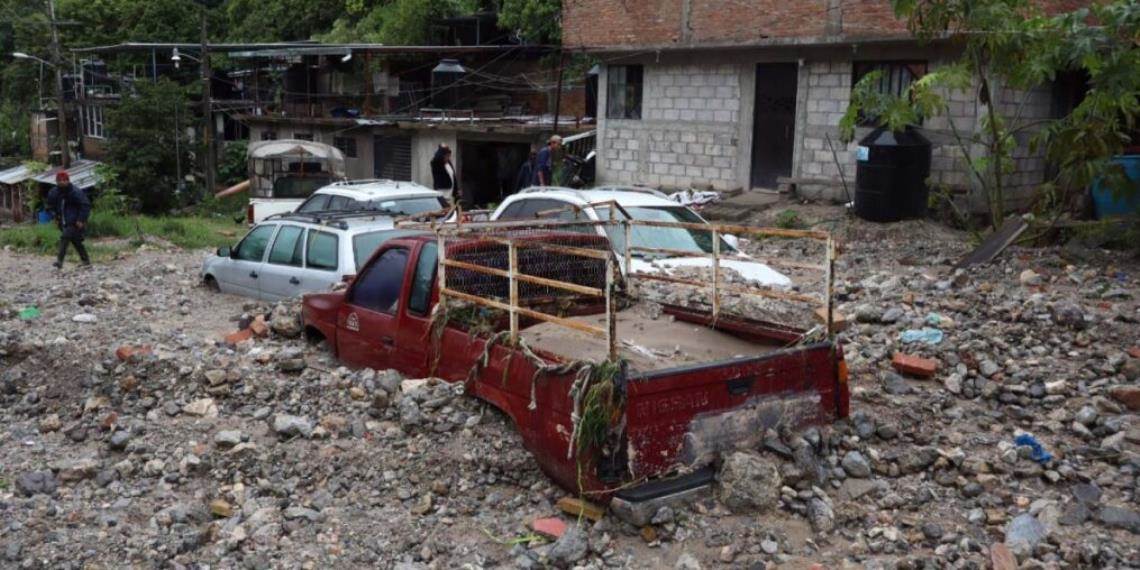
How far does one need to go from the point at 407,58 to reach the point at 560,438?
31441 millimetres

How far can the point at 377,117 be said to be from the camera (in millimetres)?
32000

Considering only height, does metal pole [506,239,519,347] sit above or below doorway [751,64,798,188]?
below

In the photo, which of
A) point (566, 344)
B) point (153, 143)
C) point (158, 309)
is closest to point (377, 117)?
point (153, 143)

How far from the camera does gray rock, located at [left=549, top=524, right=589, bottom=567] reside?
17.4ft

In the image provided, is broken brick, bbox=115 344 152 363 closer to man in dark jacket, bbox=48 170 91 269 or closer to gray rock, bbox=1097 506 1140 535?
gray rock, bbox=1097 506 1140 535

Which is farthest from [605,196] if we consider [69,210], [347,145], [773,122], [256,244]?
[347,145]

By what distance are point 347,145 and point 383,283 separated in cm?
2793

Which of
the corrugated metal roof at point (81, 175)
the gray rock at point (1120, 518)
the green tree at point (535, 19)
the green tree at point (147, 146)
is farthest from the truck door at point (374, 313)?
the corrugated metal roof at point (81, 175)

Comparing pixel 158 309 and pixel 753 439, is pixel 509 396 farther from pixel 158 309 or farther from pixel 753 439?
pixel 158 309

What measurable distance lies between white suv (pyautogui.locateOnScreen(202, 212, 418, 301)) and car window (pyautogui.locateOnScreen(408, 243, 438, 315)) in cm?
339

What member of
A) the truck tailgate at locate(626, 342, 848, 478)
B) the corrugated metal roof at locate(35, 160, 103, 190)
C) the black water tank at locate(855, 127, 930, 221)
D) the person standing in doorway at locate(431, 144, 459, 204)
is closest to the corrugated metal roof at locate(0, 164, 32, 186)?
the corrugated metal roof at locate(35, 160, 103, 190)

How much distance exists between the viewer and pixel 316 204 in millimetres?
15750

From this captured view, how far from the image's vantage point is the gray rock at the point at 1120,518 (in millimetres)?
5547

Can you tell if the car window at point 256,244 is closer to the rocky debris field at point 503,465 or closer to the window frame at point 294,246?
the window frame at point 294,246
